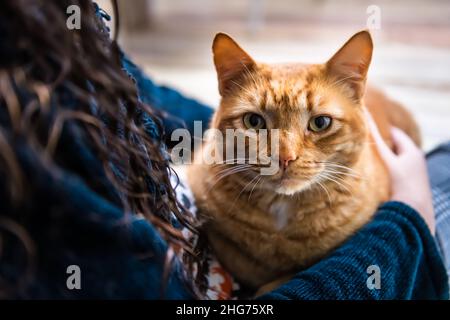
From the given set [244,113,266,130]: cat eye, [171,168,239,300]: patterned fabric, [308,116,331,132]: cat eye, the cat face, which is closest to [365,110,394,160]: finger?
the cat face

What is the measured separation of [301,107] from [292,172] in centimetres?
14

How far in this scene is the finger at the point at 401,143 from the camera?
125 centimetres

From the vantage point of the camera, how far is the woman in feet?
1.62

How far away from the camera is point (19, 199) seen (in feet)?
1.58

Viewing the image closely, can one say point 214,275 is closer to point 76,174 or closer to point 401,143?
point 76,174

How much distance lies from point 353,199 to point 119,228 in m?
0.63

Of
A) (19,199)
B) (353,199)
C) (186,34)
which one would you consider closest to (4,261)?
(19,199)

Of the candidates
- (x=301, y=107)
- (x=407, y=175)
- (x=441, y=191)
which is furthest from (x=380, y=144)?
(x=301, y=107)

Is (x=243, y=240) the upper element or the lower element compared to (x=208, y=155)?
lower

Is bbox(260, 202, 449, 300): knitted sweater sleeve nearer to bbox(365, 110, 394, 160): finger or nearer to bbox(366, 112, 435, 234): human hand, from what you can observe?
bbox(366, 112, 435, 234): human hand

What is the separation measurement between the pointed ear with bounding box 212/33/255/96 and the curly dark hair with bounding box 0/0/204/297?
1.12 feet

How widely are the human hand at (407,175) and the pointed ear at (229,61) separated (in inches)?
12.9

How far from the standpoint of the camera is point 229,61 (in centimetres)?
101
